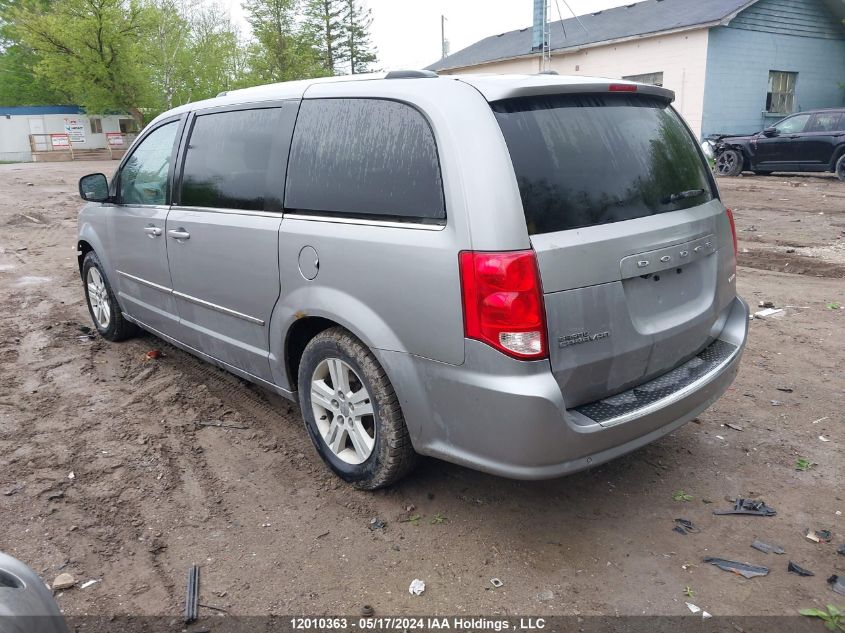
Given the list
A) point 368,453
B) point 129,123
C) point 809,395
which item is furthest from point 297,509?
point 129,123

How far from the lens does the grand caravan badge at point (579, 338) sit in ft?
8.45

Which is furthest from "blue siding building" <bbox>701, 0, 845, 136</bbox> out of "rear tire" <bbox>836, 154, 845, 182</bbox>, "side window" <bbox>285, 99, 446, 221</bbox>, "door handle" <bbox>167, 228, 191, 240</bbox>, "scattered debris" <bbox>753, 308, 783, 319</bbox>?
"side window" <bbox>285, 99, 446, 221</bbox>

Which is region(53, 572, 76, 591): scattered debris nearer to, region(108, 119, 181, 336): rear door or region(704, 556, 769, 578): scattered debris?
region(108, 119, 181, 336): rear door

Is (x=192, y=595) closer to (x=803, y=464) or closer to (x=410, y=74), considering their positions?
(x=410, y=74)

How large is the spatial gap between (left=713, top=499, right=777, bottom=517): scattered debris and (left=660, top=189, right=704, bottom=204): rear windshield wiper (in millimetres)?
1480

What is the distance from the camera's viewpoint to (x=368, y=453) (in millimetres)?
3213

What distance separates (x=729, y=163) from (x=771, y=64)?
23.5 feet

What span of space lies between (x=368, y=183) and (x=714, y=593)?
222 cm

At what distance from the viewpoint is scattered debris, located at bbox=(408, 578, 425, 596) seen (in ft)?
8.80

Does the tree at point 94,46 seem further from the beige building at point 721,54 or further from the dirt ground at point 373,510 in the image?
the dirt ground at point 373,510

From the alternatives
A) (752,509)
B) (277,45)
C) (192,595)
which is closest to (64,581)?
(192,595)

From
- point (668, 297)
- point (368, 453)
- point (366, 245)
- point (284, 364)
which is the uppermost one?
point (366, 245)

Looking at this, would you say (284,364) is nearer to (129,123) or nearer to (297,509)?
(297,509)

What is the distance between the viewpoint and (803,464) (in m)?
3.58
